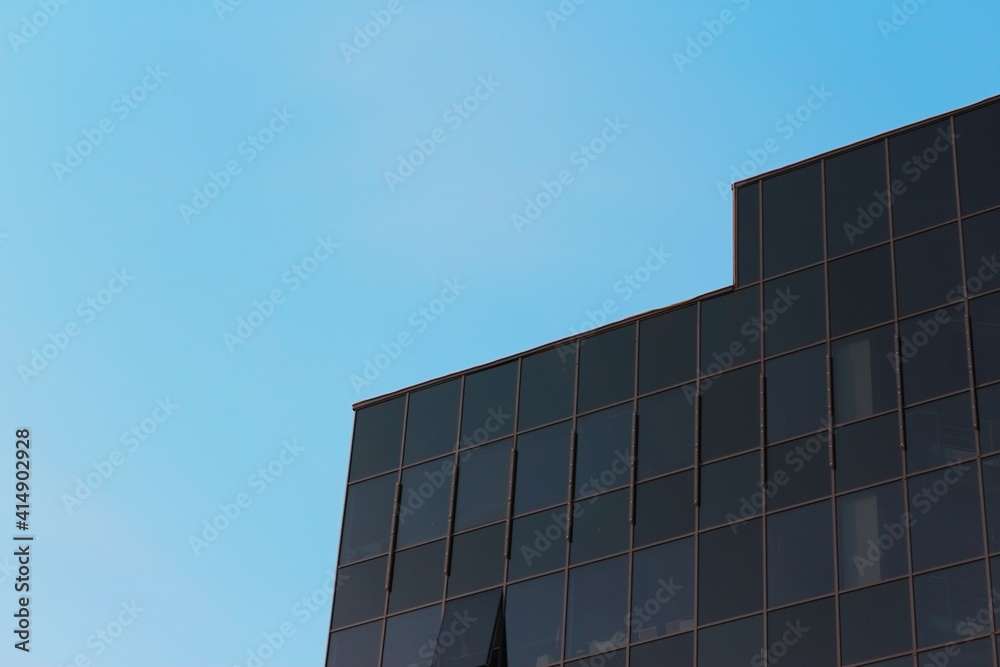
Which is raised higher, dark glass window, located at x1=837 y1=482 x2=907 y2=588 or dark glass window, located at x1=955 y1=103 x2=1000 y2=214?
dark glass window, located at x1=955 y1=103 x2=1000 y2=214

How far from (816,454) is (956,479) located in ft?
10.3

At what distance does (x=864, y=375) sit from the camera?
3481 cm

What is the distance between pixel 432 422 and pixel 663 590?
27.2ft

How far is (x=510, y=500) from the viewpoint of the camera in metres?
39.0

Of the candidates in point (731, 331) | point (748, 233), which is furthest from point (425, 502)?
point (748, 233)

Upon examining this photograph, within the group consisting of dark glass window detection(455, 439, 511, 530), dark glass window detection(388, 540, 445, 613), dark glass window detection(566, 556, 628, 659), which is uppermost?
dark glass window detection(455, 439, 511, 530)

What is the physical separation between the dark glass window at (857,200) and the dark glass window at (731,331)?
2108 millimetres

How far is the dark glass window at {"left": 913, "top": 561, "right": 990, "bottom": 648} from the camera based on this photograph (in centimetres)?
3114

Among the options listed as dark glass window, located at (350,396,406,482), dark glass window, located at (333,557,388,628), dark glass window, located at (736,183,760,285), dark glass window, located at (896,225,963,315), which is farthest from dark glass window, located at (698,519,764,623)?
dark glass window, located at (350,396,406,482)

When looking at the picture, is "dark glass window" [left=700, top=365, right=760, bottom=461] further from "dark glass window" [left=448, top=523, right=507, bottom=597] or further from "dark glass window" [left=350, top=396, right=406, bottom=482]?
"dark glass window" [left=350, top=396, right=406, bottom=482]

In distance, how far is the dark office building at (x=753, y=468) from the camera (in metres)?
32.8

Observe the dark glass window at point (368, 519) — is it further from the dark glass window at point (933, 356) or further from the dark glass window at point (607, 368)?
the dark glass window at point (933, 356)

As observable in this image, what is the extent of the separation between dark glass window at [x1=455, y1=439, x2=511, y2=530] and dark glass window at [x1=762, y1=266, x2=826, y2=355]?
22.5ft

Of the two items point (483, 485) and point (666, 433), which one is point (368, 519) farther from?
point (666, 433)
